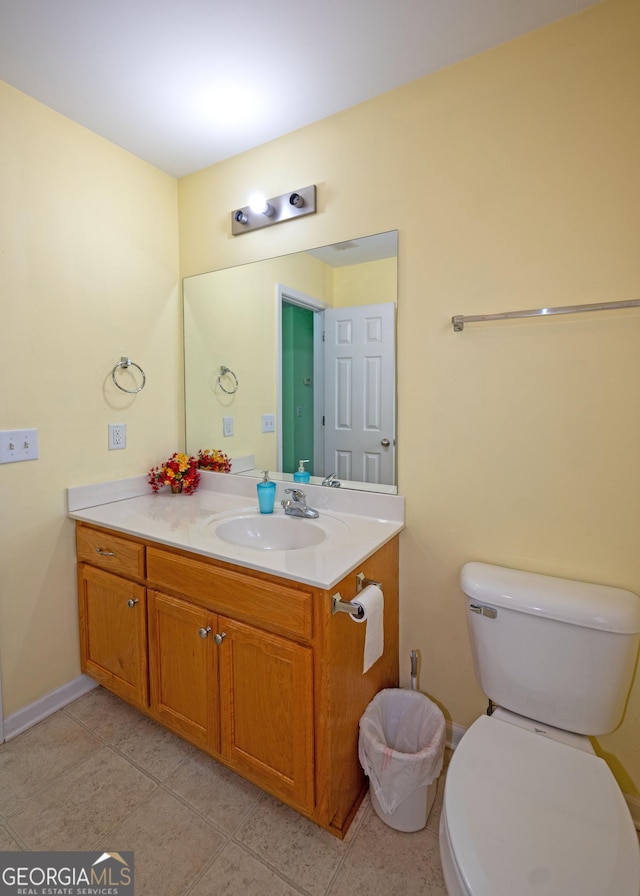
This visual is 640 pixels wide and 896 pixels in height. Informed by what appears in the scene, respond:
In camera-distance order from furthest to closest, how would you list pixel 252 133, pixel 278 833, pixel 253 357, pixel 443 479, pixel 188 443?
1. pixel 188 443
2. pixel 253 357
3. pixel 252 133
4. pixel 443 479
5. pixel 278 833

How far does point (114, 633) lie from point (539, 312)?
1.90 m

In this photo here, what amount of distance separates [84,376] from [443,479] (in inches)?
59.3

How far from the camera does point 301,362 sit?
179 cm

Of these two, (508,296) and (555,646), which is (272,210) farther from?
(555,646)

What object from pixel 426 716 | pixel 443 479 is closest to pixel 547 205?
pixel 443 479

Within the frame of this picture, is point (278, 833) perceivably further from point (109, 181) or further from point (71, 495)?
point (109, 181)

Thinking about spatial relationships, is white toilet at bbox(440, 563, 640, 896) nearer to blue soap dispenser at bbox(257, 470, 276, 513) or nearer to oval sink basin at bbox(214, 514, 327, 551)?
oval sink basin at bbox(214, 514, 327, 551)

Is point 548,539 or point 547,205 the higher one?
point 547,205

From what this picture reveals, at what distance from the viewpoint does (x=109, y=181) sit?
1791mm

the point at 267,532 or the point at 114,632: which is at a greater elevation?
the point at 267,532

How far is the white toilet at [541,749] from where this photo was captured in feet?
2.52

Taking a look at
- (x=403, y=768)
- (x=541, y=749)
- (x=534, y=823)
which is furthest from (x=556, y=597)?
(x=403, y=768)

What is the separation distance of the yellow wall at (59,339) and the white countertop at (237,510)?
0.12m

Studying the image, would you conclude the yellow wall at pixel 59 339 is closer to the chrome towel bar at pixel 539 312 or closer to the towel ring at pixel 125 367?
the towel ring at pixel 125 367
